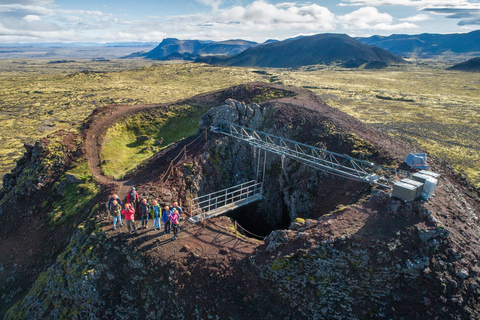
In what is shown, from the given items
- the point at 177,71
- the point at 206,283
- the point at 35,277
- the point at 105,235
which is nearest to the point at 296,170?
the point at 206,283

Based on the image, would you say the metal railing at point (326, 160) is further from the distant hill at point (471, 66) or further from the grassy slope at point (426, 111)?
the distant hill at point (471, 66)

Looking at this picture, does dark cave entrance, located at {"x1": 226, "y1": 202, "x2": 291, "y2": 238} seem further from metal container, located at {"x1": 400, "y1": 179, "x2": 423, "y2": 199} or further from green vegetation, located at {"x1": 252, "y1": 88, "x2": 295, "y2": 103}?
green vegetation, located at {"x1": 252, "y1": 88, "x2": 295, "y2": 103}

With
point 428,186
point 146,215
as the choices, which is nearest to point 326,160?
point 428,186

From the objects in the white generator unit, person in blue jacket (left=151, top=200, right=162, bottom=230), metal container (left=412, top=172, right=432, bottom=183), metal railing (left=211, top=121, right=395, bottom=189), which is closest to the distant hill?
metal railing (left=211, top=121, right=395, bottom=189)

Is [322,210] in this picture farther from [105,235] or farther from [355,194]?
[105,235]

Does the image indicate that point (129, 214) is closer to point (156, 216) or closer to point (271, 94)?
point (156, 216)

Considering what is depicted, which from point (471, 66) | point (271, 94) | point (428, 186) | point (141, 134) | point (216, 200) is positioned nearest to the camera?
point (428, 186)

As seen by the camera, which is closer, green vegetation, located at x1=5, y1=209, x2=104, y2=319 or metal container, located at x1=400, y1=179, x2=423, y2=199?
metal container, located at x1=400, y1=179, x2=423, y2=199
